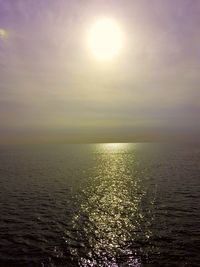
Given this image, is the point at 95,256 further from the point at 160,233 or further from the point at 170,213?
the point at 170,213

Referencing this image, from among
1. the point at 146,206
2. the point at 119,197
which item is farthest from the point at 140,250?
the point at 119,197

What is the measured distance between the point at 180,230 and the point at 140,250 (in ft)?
26.2

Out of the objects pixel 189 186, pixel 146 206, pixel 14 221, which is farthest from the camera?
pixel 189 186

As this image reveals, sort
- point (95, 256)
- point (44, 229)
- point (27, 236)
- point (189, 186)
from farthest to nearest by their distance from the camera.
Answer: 1. point (189, 186)
2. point (44, 229)
3. point (27, 236)
4. point (95, 256)

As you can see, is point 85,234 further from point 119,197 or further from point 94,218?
point 119,197

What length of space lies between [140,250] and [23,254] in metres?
12.0

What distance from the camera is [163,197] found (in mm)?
53406

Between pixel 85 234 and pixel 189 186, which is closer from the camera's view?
pixel 85 234

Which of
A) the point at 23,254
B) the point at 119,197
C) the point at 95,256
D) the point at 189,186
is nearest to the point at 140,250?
the point at 95,256

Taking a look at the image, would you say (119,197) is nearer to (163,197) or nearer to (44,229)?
(163,197)

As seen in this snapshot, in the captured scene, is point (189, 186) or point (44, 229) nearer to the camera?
point (44, 229)

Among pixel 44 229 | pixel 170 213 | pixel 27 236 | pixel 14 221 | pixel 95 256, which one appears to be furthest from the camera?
pixel 170 213

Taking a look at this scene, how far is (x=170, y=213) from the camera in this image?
41719 millimetres

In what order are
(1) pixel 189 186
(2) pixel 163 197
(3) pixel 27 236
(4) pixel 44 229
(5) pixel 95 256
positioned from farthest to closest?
(1) pixel 189 186
(2) pixel 163 197
(4) pixel 44 229
(3) pixel 27 236
(5) pixel 95 256
